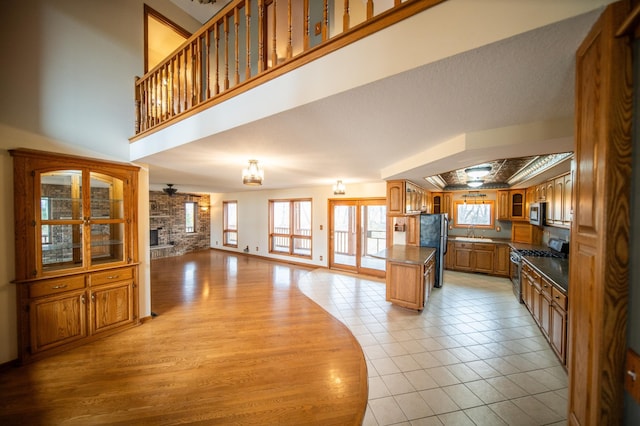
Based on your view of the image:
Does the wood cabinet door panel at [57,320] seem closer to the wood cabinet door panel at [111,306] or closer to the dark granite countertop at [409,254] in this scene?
the wood cabinet door panel at [111,306]

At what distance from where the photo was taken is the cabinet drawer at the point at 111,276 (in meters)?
2.98

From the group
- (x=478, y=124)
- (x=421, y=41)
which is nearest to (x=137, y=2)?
(x=421, y=41)

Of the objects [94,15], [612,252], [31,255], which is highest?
[94,15]

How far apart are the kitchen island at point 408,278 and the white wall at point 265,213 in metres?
2.14

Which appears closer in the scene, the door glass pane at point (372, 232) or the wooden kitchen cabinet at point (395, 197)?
the wooden kitchen cabinet at point (395, 197)

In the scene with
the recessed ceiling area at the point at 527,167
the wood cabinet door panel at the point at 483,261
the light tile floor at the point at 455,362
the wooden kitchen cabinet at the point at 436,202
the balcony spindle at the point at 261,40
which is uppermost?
the balcony spindle at the point at 261,40

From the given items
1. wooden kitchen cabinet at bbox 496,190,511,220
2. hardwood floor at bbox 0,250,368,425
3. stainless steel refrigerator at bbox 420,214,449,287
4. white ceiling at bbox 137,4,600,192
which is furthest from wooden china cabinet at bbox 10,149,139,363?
wooden kitchen cabinet at bbox 496,190,511,220

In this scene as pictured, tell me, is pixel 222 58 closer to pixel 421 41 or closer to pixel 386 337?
pixel 421 41

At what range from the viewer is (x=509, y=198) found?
6059 millimetres

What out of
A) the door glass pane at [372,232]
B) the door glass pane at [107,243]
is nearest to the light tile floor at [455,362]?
the door glass pane at [372,232]

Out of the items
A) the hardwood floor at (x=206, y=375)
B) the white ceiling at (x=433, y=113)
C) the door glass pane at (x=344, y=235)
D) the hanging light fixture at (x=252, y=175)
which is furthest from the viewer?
the door glass pane at (x=344, y=235)

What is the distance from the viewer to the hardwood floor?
1924 millimetres

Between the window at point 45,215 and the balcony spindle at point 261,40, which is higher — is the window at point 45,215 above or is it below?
below

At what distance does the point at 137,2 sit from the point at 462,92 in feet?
15.4
